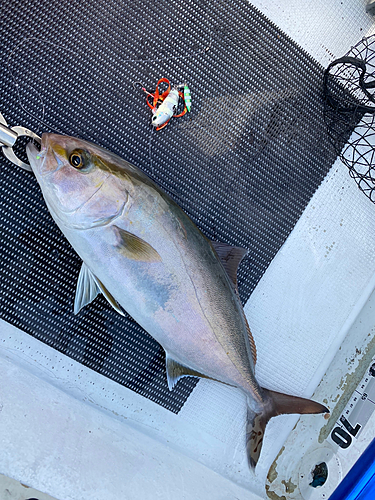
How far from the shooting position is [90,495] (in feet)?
5.77

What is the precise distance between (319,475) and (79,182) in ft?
6.89

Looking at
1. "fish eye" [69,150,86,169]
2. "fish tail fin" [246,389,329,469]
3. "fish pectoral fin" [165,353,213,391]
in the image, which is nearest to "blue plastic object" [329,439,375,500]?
"fish tail fin" [246,389,329,469]

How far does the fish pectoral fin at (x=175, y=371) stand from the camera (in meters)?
1.85

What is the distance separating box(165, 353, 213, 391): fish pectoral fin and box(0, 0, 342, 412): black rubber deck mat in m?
0.12

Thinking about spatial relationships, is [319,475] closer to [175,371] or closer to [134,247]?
[175,371]

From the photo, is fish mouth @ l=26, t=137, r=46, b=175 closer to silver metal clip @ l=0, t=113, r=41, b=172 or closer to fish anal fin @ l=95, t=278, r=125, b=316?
silver metal clip @ l=0, t=113, r=41, b=172

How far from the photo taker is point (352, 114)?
2.19 metres

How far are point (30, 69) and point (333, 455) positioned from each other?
2.65 m

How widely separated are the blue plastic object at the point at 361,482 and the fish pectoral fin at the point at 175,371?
2.79 feet

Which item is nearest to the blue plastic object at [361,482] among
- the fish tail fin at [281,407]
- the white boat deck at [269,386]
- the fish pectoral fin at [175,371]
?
the fish tail fin at [281,407]

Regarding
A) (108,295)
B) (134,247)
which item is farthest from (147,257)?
(108,295)

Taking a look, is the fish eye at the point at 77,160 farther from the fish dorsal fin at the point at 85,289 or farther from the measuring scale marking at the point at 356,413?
the measuring scale marking at the point at 356,413

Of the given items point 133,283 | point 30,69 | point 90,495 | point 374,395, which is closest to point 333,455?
point 374,395

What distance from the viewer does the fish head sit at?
1510 millimetres
